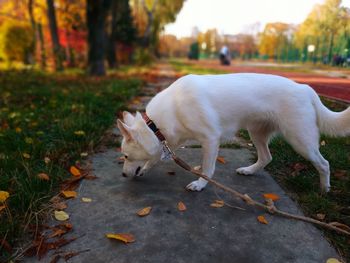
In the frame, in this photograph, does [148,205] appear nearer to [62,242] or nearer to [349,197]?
[62,242]

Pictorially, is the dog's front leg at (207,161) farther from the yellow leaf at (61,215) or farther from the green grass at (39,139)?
the green grass at (39,139)

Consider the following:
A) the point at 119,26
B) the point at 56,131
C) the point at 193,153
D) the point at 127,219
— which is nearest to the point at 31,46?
the point at 119,26

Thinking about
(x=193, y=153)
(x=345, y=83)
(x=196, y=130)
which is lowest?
(x=193, y=153)

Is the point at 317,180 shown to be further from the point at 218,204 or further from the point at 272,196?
the point at 218,204

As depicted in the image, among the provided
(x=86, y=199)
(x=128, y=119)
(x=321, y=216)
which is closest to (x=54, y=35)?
(x=128, y=119)

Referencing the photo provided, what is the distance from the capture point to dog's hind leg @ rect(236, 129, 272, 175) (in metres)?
3.28

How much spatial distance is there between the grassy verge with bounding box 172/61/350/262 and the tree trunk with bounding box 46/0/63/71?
1397 cm

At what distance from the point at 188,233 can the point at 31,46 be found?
19475 mm

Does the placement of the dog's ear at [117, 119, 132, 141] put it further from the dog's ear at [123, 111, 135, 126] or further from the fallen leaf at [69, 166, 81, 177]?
the fallen leaf at [69, 166, 81, 177]

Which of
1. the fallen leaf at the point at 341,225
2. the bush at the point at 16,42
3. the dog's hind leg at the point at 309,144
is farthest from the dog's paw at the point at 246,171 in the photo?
the bush at the point at 16,42

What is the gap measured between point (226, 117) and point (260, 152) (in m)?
0.68

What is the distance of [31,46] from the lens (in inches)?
734

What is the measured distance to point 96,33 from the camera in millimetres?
12773

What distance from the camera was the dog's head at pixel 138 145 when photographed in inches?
111
